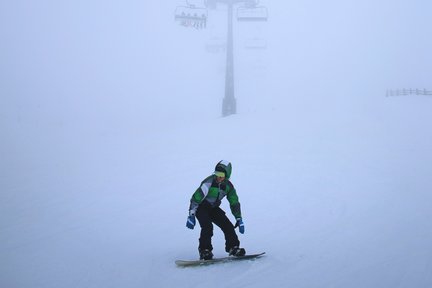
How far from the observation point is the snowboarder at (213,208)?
599 centimetres

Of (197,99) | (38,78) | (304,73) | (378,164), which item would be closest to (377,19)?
(304,73)

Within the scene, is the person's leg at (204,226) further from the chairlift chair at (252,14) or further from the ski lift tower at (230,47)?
the ski lift tower at (230,47)

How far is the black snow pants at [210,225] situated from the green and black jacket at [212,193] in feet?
0.50

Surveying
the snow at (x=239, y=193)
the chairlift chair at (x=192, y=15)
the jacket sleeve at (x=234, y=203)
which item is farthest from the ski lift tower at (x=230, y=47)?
the jacket sleeve at (x=234, y=203)

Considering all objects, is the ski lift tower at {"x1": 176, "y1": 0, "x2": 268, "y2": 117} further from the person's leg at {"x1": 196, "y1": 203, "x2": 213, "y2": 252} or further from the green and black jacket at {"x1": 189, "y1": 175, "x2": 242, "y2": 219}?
the person's leg at {"x1": 196, "y1": 203, "x2": 213, "y2": 252}

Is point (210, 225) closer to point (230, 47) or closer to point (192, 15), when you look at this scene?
point (192, 15)

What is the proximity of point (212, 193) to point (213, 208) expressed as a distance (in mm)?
343

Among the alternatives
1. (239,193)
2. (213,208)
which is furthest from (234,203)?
(239,193)

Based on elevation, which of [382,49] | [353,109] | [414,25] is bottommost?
[353,109]

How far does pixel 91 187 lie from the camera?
12797mm

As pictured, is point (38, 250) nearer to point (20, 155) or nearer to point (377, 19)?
point (20, 155)

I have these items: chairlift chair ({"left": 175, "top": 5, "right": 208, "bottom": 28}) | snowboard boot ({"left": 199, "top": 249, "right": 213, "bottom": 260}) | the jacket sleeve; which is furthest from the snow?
chairlift chair ({"left": 175, "top": 5, "right": 208, "bottom": 28})

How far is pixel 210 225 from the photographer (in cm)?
611

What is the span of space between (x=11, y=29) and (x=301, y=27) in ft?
388
